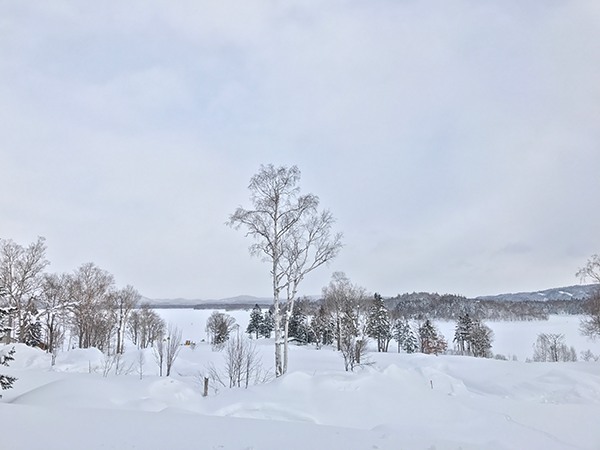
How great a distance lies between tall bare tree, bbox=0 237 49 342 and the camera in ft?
95.6

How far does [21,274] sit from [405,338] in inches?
1977

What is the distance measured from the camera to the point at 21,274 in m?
29.7

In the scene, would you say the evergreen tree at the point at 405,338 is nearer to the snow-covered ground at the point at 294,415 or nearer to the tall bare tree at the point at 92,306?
the snow-covered ground at the point at 294,415

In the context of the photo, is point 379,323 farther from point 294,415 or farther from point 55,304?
point 294,415

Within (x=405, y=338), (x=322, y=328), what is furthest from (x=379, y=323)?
(x=322, y=328)

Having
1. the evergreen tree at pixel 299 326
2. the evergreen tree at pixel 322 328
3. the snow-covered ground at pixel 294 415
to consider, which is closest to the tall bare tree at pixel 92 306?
the snow-covered ground at pixel 294 415

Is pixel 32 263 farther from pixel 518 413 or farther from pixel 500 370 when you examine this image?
pixel 500 370

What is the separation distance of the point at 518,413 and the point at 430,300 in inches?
4812

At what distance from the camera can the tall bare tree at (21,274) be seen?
2912cm

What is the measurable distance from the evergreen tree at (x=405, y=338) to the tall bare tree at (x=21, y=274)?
159ft

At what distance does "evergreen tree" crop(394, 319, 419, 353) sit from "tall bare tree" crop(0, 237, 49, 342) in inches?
1911

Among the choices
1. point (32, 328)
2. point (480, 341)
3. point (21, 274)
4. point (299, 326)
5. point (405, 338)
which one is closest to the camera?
point (21, 274)

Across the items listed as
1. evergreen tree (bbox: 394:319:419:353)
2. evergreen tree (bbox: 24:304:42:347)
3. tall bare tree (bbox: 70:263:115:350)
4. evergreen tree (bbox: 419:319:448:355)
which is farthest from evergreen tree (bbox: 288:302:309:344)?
evergreen tree (bbox: 24:304:42:347)

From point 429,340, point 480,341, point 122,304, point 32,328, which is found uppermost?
point 122,304
